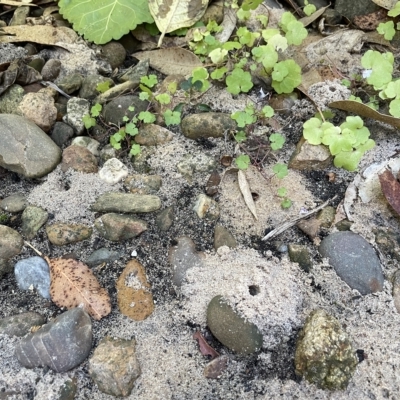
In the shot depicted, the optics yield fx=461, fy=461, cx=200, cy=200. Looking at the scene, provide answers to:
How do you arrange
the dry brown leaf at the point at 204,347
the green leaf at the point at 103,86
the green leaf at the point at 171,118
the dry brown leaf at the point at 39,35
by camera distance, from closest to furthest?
1. the dry brown leaf at the point at 204,347
2. the green leaf at the point at 171,118
3. the green leaf at the point at 103,86
4. the dry brown leaf at the point at 39,35

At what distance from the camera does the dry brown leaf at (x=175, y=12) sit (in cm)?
244

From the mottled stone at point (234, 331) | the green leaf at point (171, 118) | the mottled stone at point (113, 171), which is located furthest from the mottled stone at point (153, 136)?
the mottled stone at point (234, 331)

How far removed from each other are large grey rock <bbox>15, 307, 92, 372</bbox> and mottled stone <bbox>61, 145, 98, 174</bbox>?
2.34 feet

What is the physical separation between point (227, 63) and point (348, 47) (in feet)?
2.11

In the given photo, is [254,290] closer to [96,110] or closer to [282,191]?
[282,191]

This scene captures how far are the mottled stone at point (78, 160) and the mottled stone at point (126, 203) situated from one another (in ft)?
0.64

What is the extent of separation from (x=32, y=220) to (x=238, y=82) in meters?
1.13

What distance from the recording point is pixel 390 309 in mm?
1664

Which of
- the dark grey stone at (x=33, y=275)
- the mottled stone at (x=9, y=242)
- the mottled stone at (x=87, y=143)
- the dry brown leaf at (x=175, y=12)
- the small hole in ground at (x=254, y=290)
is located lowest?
the dark grey stone at (x=33, y=275)

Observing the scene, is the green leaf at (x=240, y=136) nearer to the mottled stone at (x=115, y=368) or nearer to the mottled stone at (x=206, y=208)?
the mottled stone at (x=206, y=208)

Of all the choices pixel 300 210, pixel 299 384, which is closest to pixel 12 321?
Result: pixel 299 384

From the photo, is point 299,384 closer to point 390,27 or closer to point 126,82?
point 126,82

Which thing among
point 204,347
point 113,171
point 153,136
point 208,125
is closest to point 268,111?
point 208,125

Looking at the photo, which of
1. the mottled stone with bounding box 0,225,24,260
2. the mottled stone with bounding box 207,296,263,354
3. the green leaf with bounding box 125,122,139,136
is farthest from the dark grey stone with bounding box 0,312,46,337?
the green leaf with bounding box 125,122,139,136
